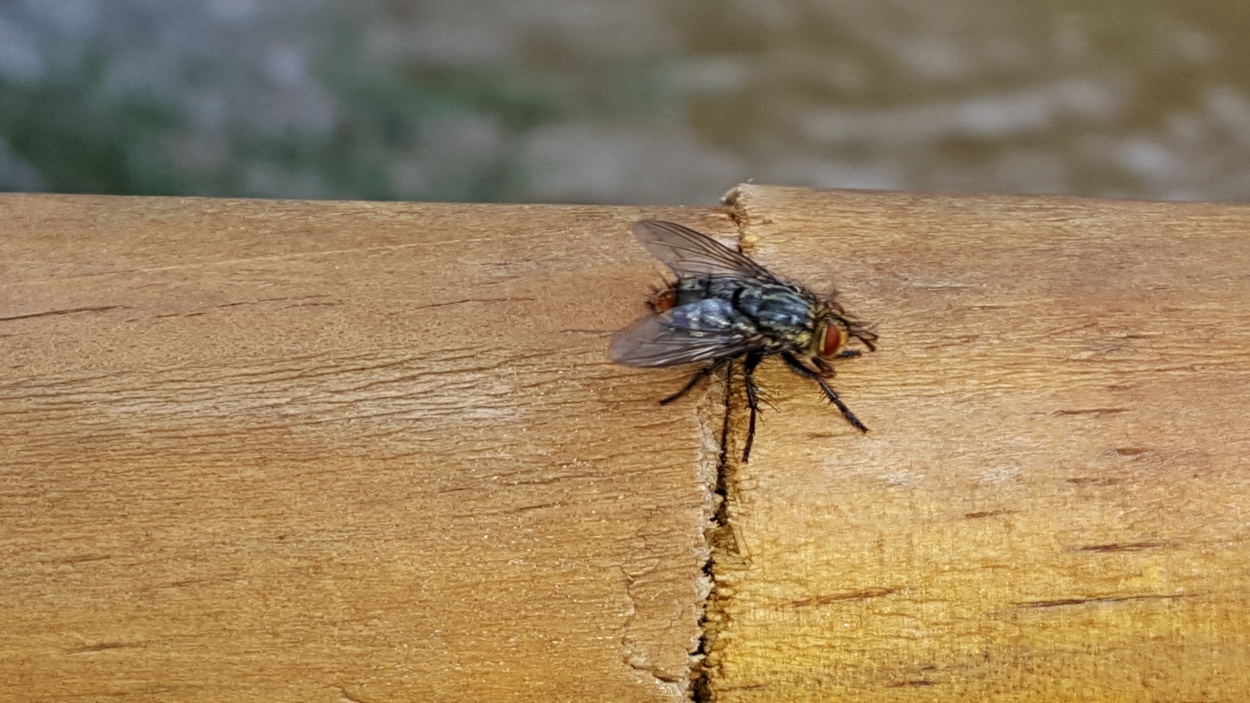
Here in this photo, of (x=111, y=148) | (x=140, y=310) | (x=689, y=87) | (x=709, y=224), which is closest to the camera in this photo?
(x=140, y=310)

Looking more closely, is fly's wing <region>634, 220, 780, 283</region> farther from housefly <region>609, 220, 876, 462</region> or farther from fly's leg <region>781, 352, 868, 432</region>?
fly's leg <region>781, 352, 868, 432</region>

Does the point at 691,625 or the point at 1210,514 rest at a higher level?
the point at 1210,514

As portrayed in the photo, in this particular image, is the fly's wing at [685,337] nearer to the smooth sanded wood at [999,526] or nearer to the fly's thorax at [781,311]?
the fly's thorax at [781,311]

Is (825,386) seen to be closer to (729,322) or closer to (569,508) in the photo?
(729,322)

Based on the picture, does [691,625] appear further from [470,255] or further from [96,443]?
[96,443]

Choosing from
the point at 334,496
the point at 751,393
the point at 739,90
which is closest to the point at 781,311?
Result: the point at 751,393

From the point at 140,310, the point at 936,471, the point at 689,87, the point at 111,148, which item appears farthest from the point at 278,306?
the point at 689,87

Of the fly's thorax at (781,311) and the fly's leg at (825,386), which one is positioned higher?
the fly's thorax at (781,311)

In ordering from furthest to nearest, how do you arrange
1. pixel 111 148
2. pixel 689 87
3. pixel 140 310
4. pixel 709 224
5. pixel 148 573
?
1. pixel 689 87
2. pixel 111 148
3. pixel 709 224
4. pixel 140 310
5. pixel 148 573

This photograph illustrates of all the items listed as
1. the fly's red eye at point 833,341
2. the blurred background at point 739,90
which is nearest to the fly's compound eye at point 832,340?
the fly's red eye at point 833,341
